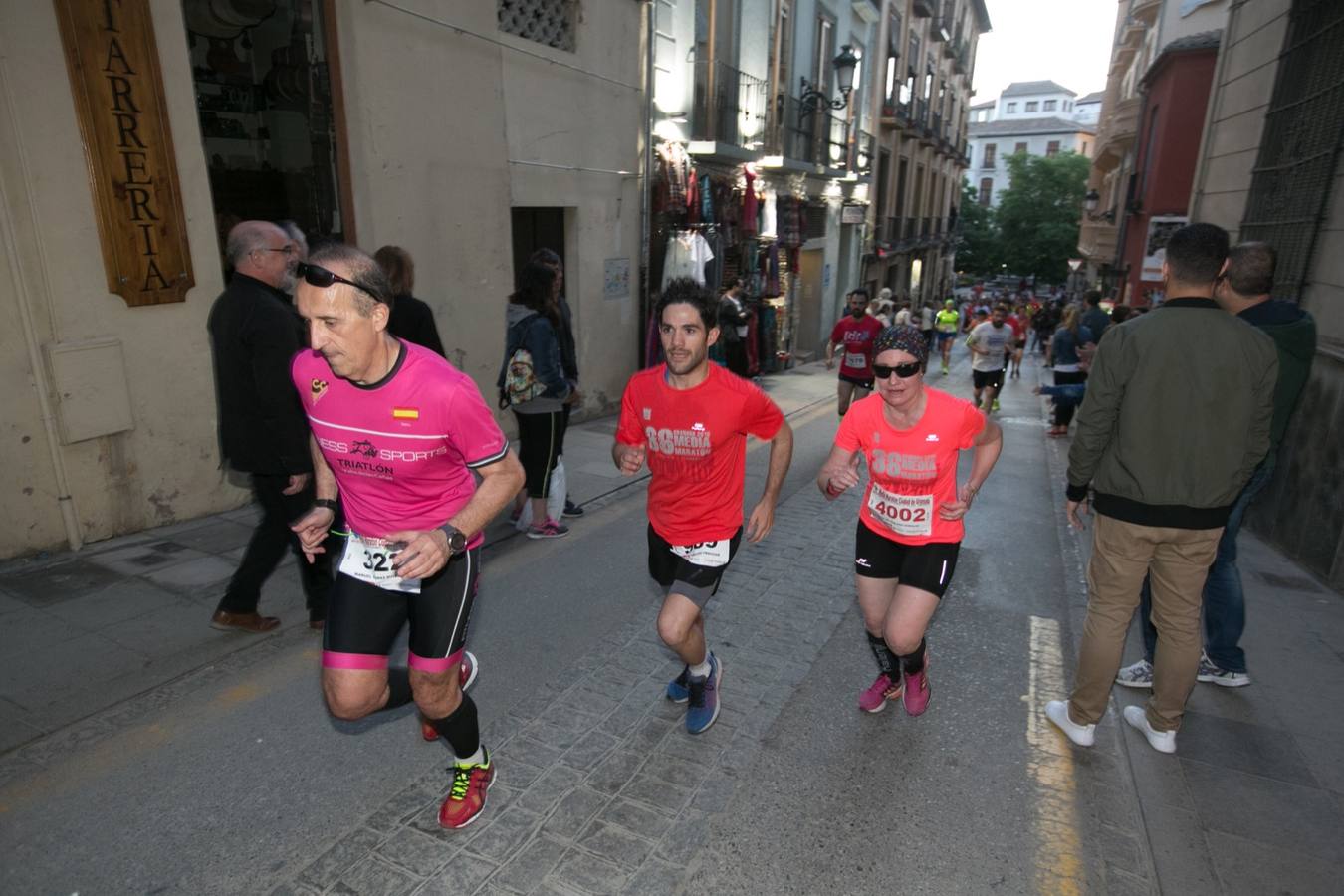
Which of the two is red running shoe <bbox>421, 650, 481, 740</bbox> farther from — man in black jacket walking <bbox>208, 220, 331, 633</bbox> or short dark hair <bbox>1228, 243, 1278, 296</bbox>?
short dark hair <bbox>1228, 243, 1278, 296</bbox>

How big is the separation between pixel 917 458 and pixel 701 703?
A: 4.79 feet

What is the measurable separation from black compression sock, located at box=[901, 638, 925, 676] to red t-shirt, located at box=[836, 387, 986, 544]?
550 millimetres

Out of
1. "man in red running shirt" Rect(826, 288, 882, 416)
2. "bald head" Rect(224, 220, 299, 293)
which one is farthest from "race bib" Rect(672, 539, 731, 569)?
"man in red running shirt" Rect(826, 288, 882, 416)

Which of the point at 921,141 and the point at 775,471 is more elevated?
the point at 921,141

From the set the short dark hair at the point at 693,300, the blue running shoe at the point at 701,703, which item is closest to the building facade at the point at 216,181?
the short dark hair at the point at 693,300

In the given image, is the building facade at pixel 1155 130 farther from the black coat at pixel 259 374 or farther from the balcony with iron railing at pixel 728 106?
the black coat at pixel 259 374

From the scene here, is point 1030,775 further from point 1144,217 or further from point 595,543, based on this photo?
point 1144,217

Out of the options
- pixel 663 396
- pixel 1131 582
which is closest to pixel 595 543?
pixel 663 396

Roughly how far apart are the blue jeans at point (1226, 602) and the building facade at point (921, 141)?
22.1m

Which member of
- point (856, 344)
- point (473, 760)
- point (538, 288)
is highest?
point (538, 288)

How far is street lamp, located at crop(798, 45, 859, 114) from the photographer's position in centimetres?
1642

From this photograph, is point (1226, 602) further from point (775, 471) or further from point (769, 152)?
point (769, 152)

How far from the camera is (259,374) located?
3.87 metres

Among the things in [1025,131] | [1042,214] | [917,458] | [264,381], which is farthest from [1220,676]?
[1025,131]
